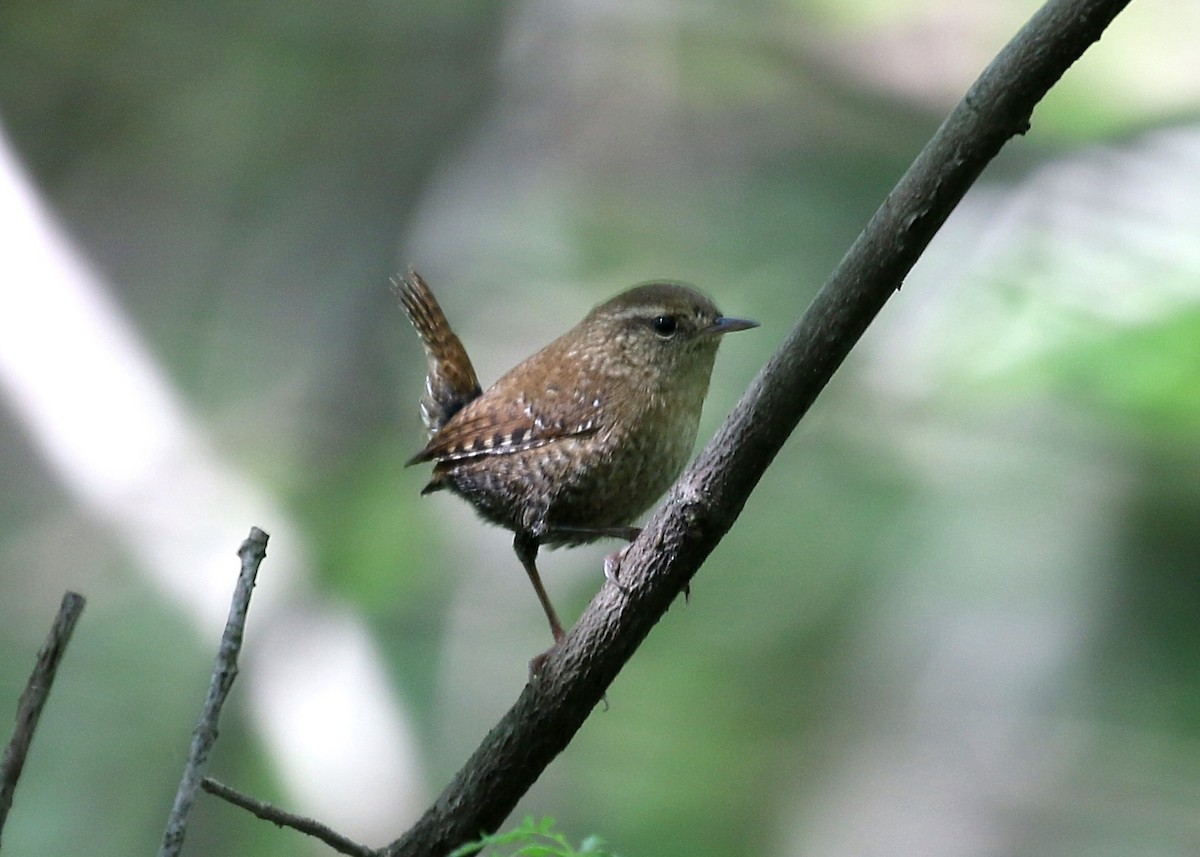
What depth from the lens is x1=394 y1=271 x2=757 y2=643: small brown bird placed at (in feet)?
6.83

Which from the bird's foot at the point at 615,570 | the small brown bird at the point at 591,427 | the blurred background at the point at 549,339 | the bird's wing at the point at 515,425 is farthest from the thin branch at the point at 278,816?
the blurred background at the point at 549,339

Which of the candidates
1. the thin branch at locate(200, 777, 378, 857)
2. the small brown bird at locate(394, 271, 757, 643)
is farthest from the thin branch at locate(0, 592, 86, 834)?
the small brown bird at locate(394, 271, 757, 643)

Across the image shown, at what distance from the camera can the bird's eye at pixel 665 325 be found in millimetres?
2254

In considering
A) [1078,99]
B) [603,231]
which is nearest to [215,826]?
[603,231]

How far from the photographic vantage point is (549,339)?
4.49 metres

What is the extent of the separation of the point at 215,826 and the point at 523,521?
2.64 m

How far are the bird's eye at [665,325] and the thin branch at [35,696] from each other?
1.44 meters

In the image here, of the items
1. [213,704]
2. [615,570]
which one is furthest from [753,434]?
[213,704]

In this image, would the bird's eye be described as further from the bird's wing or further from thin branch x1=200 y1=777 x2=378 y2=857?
thin branch x1=200 y1=777 x2=378 y2=857

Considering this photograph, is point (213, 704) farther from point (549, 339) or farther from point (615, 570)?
point (549, 339)

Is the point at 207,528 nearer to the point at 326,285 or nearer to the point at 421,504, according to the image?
the point at 421,504

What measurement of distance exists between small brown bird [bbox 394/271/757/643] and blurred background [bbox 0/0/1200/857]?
1.85 metres

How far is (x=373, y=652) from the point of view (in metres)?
4.38

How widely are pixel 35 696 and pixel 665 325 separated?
1.49 m
